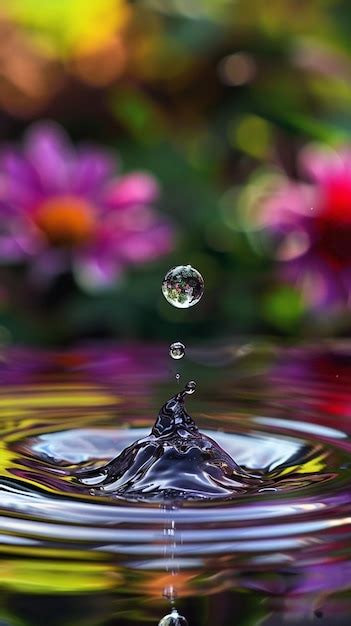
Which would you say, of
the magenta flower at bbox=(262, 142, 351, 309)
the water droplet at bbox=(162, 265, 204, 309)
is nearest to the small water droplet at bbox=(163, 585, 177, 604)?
the water droplet at bbox=(162, 265, 204, 309)

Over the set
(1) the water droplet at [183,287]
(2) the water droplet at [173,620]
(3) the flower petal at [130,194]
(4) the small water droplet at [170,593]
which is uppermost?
(3) the flower petal at [130,194]

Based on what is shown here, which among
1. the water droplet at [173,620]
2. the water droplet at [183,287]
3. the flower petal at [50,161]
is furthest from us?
the flower petal at [50,161]

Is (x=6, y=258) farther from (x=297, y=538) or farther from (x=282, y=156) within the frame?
(x=297, y=538)

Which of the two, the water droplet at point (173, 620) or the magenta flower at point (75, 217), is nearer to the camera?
the water droplet at point (173, 620)

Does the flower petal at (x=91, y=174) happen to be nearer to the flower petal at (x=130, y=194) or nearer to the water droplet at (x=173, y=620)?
the flower petal at (x=130, y=194)

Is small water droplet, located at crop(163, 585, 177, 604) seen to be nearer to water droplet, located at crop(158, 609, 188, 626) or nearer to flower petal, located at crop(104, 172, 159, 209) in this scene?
water droplet, located at crop(158, 609, 188, 626)

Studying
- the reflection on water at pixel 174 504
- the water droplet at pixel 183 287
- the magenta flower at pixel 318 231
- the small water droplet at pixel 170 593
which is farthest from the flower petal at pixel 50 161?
the small water droplet at pixel 170 593
